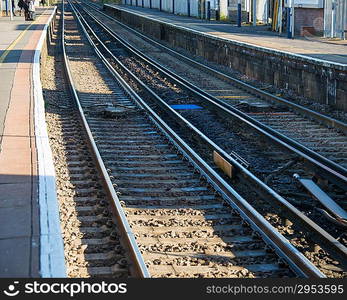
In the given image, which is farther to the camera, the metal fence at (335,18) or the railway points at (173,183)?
the metal fence at (335,18)

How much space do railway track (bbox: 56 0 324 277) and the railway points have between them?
2cm

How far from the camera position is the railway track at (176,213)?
269 inches

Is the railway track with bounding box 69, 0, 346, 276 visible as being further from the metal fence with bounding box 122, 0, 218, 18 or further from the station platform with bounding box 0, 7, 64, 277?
the metal fence with bounding box 122, 0, 218, 18

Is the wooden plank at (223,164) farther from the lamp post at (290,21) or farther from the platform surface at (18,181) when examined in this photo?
the lamp post at (290,21)

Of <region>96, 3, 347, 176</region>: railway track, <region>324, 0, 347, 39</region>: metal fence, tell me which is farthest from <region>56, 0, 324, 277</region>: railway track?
<region>324, 0, 347, 39</region>: metal fence

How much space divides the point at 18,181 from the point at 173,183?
2.18 meters

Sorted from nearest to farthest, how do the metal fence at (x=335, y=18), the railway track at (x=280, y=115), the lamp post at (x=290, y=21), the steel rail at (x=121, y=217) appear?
the steel rail at (x=121, y=217) → the railway track at (x=280, y=115) → the metal fence at (x=335, y=18) → the lamp post at (x=290, y=21)

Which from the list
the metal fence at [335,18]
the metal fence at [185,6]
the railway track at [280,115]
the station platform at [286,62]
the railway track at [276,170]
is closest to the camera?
the railway track at [276,170]

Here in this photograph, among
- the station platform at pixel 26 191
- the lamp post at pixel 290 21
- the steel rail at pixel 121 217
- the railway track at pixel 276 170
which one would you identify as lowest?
the railway track at pixel 276 170

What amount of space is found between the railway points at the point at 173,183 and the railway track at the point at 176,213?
0.07 ft

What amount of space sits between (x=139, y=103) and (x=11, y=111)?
11.1ft

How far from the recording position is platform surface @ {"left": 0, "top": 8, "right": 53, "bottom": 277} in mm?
6120

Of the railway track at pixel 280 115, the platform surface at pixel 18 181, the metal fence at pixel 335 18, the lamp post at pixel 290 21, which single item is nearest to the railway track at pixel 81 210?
the platform surface at pixel 18 181

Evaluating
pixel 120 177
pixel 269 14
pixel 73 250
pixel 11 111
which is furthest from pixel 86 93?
pixel 269 14
